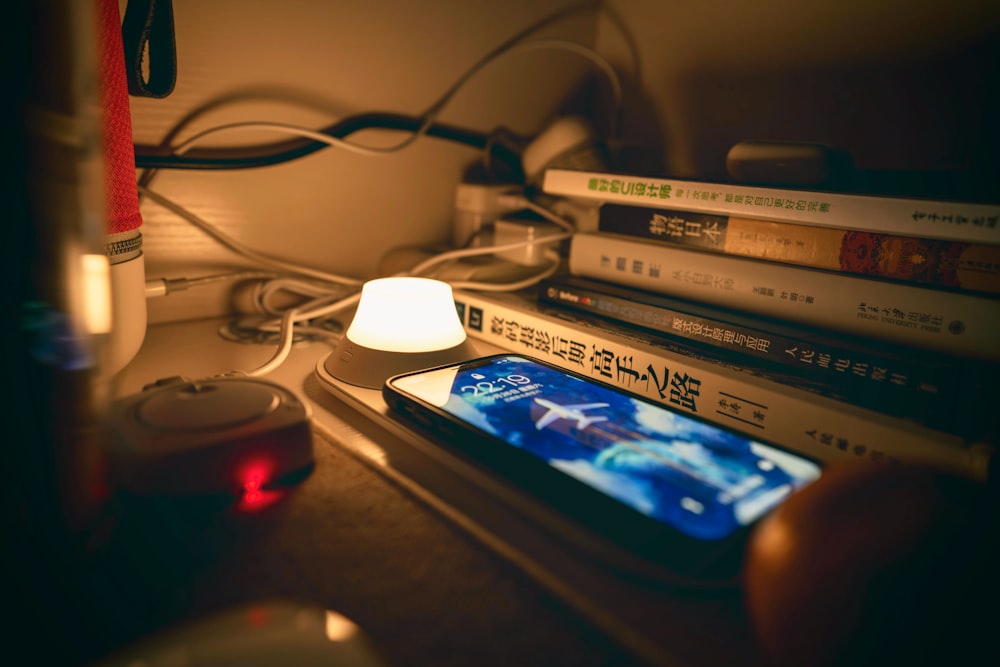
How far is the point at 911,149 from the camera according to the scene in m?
0.64

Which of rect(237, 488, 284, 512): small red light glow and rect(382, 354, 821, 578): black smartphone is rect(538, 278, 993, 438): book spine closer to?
rect(382, 354, 821, 578): black smartphone

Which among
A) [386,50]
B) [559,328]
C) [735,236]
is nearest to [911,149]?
[735,236]

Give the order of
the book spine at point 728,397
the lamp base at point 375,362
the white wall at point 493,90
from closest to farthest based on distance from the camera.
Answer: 1. the book spine at point 728,397
2. the lamp base at point 375,362
3. the white wall at point 493,90

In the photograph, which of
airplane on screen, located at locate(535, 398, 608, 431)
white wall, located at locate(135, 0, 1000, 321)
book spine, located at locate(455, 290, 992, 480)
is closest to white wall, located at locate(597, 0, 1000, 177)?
white wall, located at locate(135, 0, 1000, 321)

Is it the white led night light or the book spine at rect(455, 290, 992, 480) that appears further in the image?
the white led night light

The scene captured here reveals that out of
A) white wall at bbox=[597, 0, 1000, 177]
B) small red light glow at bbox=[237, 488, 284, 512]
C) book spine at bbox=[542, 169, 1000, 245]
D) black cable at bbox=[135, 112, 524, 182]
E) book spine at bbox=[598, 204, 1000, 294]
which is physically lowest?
small red light glow at bbox=[237, 488, 284, 512]

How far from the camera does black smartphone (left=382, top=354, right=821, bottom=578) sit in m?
0.31

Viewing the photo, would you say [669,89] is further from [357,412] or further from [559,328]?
[357,412]

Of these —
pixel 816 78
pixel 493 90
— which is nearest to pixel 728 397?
pixel 816 78

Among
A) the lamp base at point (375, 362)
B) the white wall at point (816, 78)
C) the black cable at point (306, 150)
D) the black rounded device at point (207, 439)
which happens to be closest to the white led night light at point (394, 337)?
the lamp base at point (375, 362)

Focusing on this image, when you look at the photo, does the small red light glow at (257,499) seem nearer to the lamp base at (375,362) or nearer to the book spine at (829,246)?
the lamp base at (375,362)

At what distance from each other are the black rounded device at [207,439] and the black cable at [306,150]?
0.32m

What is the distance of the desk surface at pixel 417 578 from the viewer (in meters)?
0.27

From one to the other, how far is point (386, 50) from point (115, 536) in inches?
23.5
